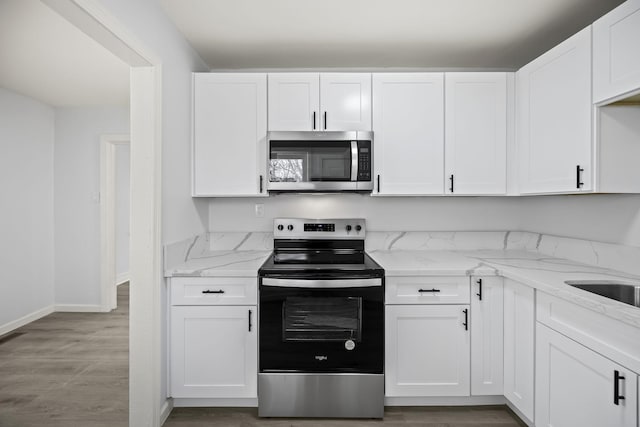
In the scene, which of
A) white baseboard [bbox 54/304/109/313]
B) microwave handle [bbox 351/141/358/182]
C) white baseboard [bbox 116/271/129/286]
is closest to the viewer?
microwave handle [bbox 351/141/358/182]

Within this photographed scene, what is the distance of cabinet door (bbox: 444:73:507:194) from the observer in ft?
8.35

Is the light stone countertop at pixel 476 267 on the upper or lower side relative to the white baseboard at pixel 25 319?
upper

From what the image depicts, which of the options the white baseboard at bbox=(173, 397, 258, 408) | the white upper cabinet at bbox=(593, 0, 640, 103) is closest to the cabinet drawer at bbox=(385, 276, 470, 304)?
the white baseboard at bbox=(173, 397, 258, 408)

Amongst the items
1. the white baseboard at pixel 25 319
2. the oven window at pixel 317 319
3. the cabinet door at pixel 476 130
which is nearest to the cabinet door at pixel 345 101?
the cabinet door at pixel 476 130

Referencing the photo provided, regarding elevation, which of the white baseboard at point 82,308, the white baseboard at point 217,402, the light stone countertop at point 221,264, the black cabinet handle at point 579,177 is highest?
the black cabinet handle at point 579,177

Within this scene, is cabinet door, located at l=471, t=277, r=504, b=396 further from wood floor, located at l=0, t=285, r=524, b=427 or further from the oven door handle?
the oven door handle

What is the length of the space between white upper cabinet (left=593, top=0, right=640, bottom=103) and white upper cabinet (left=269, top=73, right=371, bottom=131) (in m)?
1.29

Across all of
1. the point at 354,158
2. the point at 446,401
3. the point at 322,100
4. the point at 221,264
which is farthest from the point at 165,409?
the point at 322,100

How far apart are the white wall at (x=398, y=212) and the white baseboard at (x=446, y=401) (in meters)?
1.24

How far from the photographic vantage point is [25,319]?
3846mm

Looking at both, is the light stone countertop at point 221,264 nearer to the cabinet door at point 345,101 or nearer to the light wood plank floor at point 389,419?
the light wood plank floor at point 389,419

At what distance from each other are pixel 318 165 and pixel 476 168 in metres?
1.14

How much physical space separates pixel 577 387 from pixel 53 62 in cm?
414

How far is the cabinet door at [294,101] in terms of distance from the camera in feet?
8.34
